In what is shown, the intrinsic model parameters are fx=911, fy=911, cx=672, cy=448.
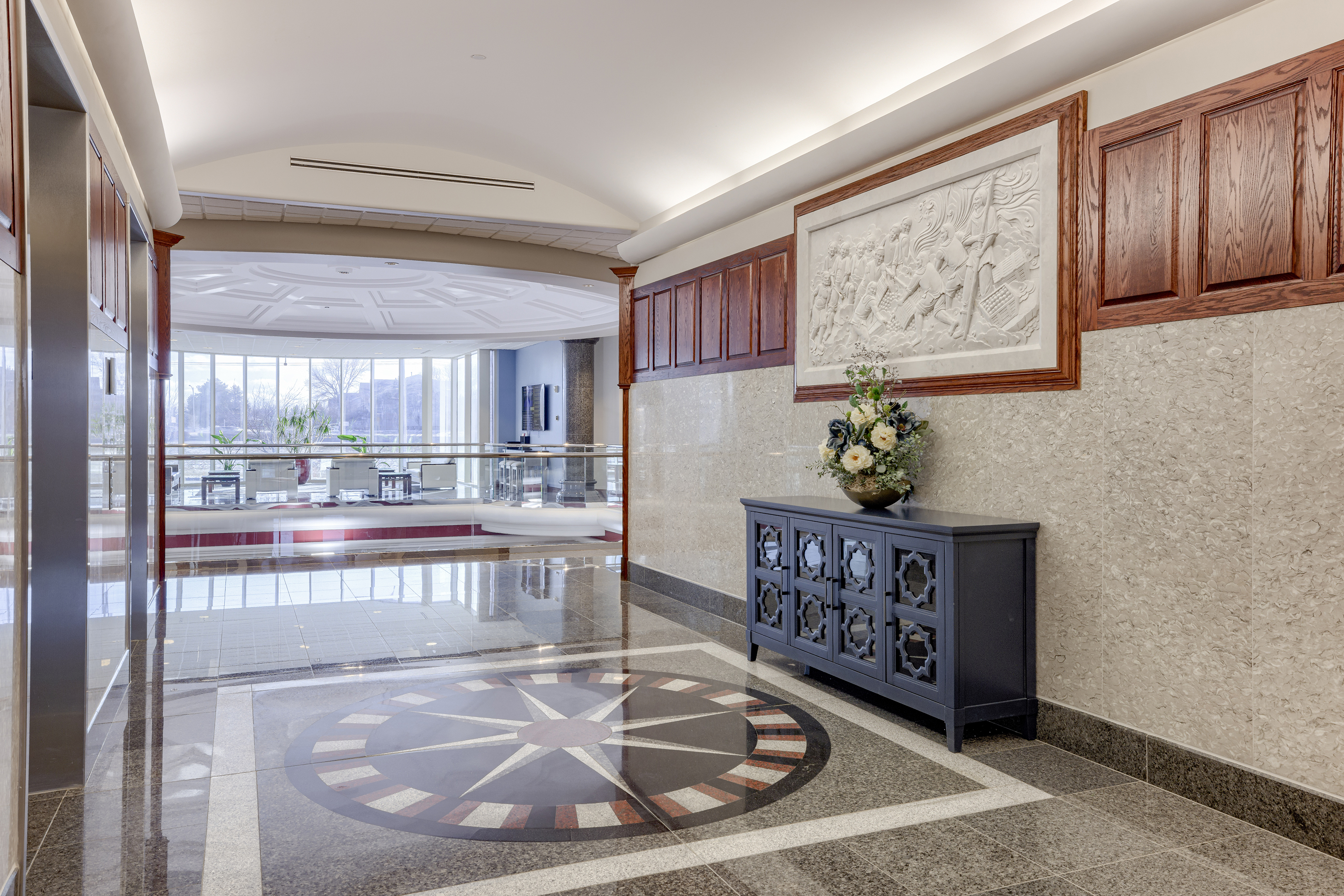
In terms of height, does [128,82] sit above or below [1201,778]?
above

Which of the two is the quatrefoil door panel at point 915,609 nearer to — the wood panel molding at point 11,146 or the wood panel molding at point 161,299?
the wood panel molding at point 11,146

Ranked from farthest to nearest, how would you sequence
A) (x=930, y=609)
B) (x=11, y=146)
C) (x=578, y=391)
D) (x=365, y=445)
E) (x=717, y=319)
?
(x=578, y=391) < (x=365, y=445) < (x=717, y=319) < (x=930, y=609) < (x=11, y=146)

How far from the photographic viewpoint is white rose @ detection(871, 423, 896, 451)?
4391 mm

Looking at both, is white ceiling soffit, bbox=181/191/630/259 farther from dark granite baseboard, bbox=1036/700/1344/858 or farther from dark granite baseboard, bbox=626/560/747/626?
dark granite baseboard, bbox=1036/700/1344/858

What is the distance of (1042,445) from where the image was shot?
3.90 m

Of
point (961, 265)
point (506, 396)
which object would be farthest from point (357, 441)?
point (961, 265)

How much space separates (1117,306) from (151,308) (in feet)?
19.8

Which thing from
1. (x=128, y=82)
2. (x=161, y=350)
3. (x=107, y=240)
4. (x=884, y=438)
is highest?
(x=128, y=82)

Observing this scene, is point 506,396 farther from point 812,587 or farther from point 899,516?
point 899,516

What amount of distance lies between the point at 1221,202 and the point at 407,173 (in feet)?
18.6

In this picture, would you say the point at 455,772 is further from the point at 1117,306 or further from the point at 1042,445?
the point at 1117,306

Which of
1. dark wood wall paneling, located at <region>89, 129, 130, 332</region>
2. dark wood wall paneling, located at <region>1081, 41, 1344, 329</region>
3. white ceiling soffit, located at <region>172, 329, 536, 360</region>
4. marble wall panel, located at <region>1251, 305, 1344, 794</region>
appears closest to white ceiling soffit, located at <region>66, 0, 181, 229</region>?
dark wood wall paneling, located at <region>89, 129, 130, 332</region>

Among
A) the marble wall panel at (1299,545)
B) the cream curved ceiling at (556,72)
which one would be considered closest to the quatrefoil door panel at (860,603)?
the marble wall panel at (1299,545)

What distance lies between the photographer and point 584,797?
128 inches
